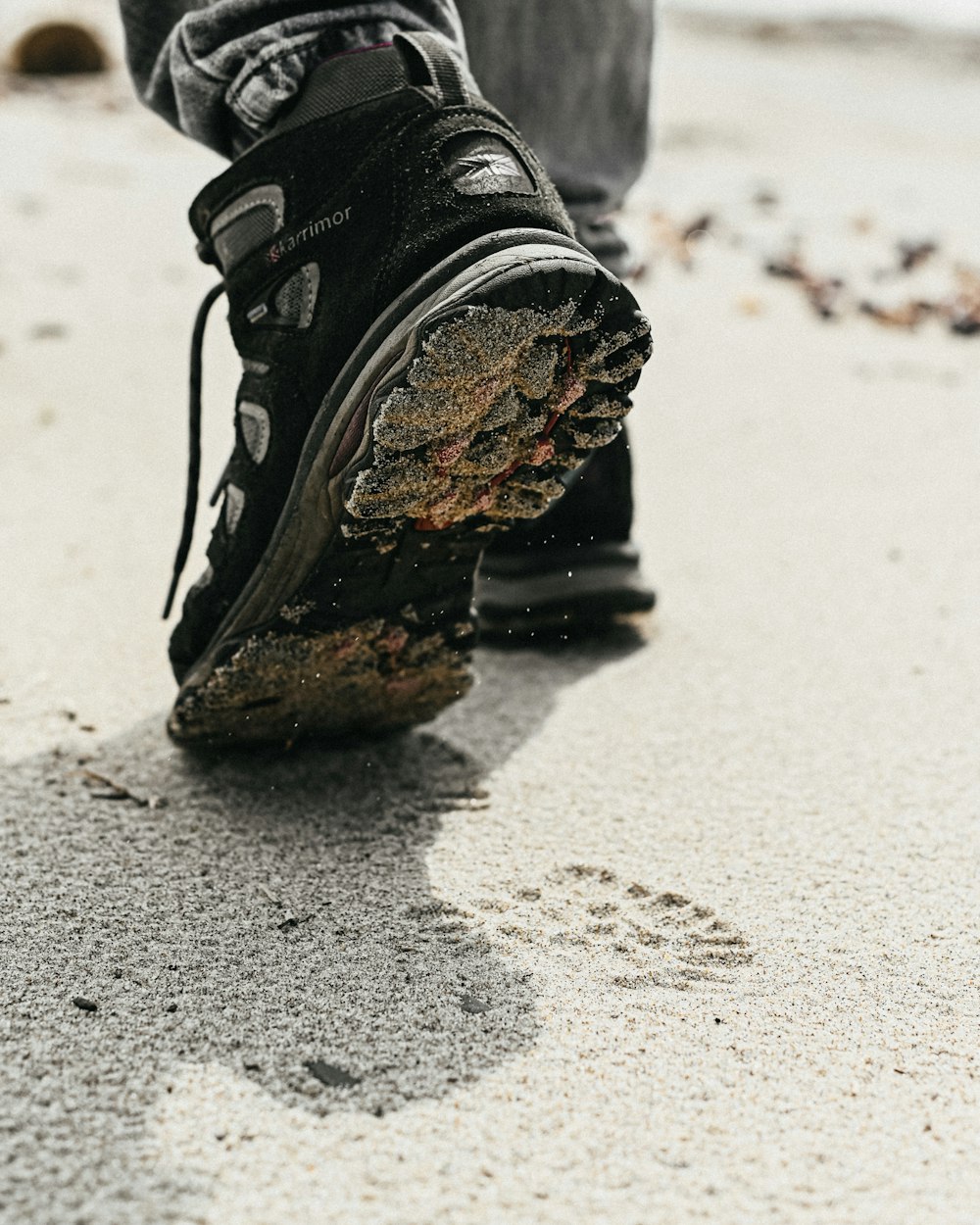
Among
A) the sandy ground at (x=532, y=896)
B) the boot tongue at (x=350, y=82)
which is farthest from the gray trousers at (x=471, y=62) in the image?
the sandy ground at (x=532, y=896)

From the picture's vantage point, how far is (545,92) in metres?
1.38

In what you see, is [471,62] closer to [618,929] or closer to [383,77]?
[383,77]

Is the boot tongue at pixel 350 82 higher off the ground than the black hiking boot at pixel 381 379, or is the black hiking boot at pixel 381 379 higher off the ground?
the boot tongue at pixel 350 82

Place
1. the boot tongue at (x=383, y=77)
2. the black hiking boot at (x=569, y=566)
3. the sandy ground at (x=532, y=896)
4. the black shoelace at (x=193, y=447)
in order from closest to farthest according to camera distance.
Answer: the sandy ground at (x=532, y=896), the boot tongue at (x=383, y=77), the black shoelace at (x=193, y=447), the black hiking boot at (x=569, y=566)

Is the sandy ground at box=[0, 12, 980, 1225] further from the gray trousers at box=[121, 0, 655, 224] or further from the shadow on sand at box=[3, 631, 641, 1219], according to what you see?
the gray trousers at box=[121, 0, 655, 224]

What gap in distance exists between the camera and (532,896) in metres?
0.92

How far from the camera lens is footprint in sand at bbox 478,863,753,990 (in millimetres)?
838

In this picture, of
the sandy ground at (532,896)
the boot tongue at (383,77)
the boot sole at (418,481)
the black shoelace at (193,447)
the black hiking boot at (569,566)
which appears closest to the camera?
the sandy ground at (532,896)

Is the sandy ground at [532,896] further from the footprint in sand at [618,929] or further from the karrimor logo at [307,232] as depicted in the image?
the karrimor logo at [307,232]

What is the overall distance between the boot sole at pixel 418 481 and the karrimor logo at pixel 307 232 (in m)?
0.10

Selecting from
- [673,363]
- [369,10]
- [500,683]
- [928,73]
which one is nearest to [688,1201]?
[500,683]

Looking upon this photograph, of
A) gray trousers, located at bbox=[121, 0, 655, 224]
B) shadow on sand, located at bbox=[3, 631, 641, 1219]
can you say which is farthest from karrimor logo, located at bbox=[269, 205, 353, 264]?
shadow on sand, located at bbox=[3, 631, 641, 1219]

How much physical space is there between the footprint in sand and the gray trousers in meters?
0.62

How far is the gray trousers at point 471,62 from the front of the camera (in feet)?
3.12
